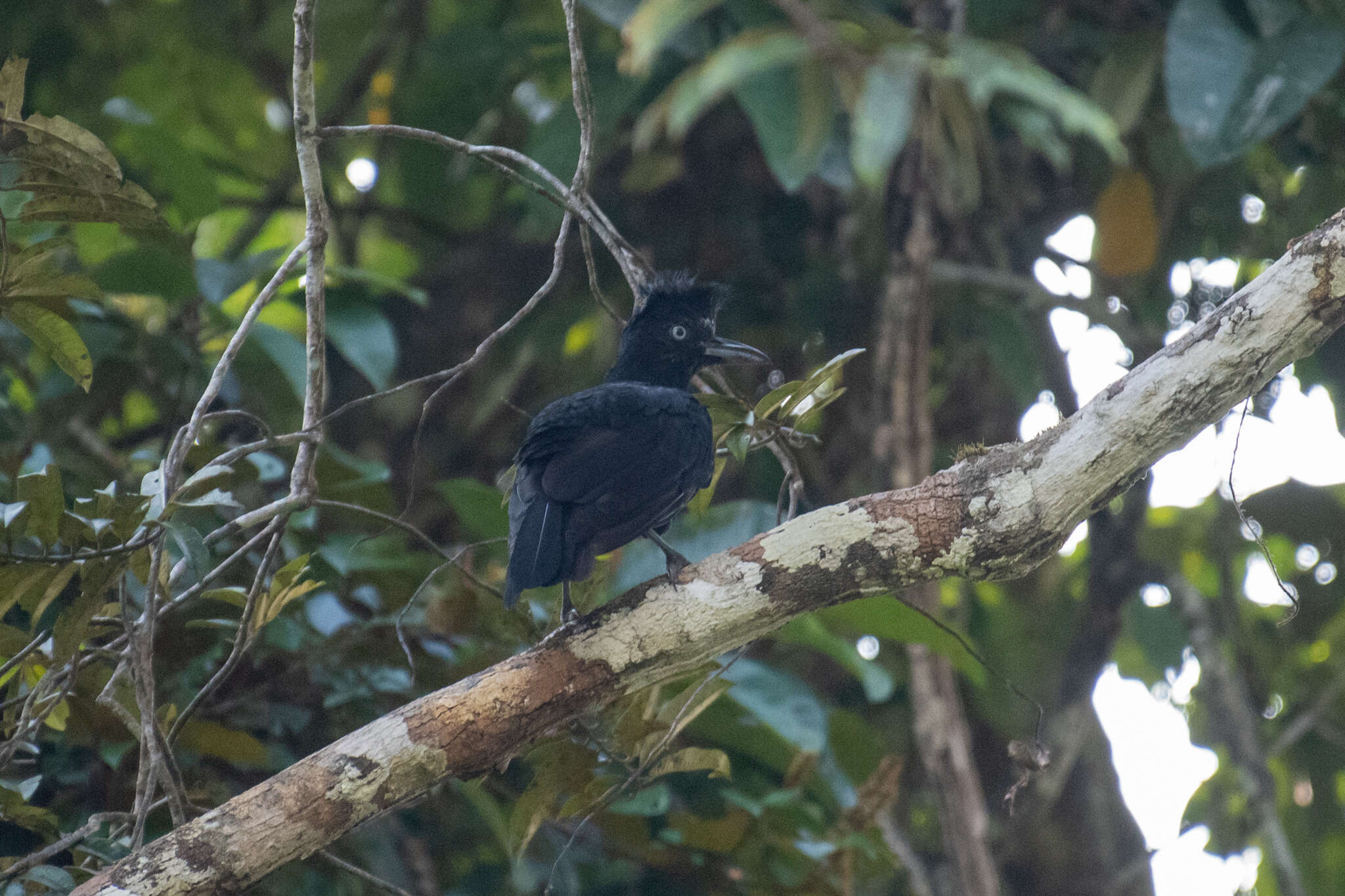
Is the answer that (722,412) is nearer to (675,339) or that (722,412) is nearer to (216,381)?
(675,339)

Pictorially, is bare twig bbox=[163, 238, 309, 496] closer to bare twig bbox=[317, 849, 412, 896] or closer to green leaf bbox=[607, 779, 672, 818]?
bare twig bbox=[317, 849, 412, 896]

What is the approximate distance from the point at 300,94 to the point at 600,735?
145cm

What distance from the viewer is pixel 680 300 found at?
10.9 feet

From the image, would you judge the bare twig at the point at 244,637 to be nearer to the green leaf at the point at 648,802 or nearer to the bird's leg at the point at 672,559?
the bird's leg at the point at 672,559

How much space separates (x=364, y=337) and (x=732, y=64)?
71.2 inches

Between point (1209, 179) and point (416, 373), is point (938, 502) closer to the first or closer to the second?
point (1209, 179)

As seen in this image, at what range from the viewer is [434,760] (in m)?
2.08

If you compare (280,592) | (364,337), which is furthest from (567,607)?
(364,337)

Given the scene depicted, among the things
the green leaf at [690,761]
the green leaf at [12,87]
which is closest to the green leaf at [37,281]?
the green leaf at [12,87]

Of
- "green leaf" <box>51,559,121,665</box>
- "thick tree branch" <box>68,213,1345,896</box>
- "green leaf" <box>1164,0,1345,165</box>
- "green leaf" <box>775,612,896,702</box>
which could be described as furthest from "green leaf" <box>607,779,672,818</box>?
"green leaf" <box>1164,0,1345,165</box>

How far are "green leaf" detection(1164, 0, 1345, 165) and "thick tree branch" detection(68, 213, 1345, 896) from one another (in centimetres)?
149

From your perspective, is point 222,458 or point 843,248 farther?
point 843,248

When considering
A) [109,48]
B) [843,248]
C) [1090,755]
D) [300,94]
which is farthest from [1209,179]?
[109,48]

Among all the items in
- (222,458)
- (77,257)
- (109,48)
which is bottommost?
(222,458)
